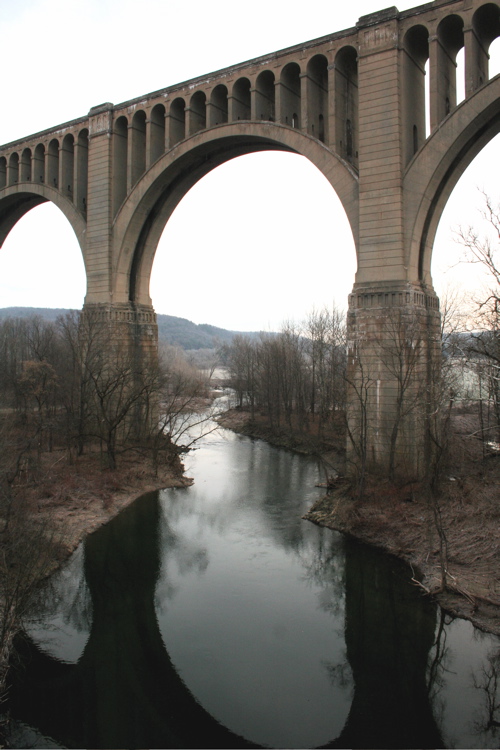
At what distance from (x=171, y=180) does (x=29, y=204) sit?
1240 cm

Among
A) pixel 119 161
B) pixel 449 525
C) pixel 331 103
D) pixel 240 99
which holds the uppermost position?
pixel 240 99

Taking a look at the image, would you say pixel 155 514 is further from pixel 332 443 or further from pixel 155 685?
pixel 332 443

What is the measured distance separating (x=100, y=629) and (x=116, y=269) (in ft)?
55.1

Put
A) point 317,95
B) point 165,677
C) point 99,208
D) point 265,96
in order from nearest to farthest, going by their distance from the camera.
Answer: point 165,677, point 317,95, point 265,96, point 99,208

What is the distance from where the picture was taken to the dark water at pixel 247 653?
8.51 m

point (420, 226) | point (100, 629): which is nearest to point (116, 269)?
point (420, 226)

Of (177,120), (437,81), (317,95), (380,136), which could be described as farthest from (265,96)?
(437,81)

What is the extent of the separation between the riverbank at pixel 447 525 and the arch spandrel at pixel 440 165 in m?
5.97

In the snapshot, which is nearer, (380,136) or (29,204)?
(380,136)

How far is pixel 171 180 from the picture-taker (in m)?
24.1

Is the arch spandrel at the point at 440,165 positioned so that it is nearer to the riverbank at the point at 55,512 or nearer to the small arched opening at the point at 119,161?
the riverbank at the point at 55,512

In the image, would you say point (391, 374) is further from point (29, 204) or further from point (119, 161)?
point (29, 204)

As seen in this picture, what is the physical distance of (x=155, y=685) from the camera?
9.59 metres

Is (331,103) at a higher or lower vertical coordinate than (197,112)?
lower
